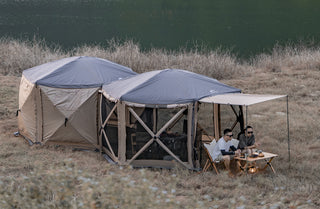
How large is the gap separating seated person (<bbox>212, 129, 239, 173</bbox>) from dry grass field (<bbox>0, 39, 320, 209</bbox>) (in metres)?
0.27

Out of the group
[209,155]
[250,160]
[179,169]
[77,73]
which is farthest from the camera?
[77,73]

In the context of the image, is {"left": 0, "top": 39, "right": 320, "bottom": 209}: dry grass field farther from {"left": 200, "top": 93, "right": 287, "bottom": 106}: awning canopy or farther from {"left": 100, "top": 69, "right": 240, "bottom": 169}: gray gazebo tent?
{"left": 200, "top": 93, "right": 287, "bottom": 106}: awning canopy

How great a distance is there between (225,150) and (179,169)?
0.87 m

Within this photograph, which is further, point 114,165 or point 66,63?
point 66,63

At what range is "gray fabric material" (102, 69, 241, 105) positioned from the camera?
27.9 feet

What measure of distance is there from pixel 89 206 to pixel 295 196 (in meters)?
3.98

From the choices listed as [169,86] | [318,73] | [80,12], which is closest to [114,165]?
[169,86]

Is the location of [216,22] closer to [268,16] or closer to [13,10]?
[268,16]

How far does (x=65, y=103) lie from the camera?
32.2ft

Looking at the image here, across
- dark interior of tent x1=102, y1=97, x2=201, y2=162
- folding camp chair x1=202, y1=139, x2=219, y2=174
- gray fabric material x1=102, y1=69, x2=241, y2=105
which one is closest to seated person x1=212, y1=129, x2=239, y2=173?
folding camp chair x1=202, y1=139, x2=219, y2=174

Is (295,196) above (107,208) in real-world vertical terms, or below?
below

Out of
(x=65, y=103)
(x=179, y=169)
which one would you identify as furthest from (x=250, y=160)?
(x=65, y=103)

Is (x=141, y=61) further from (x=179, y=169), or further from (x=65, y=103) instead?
(x=179, y=169)

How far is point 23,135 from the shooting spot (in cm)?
1064
